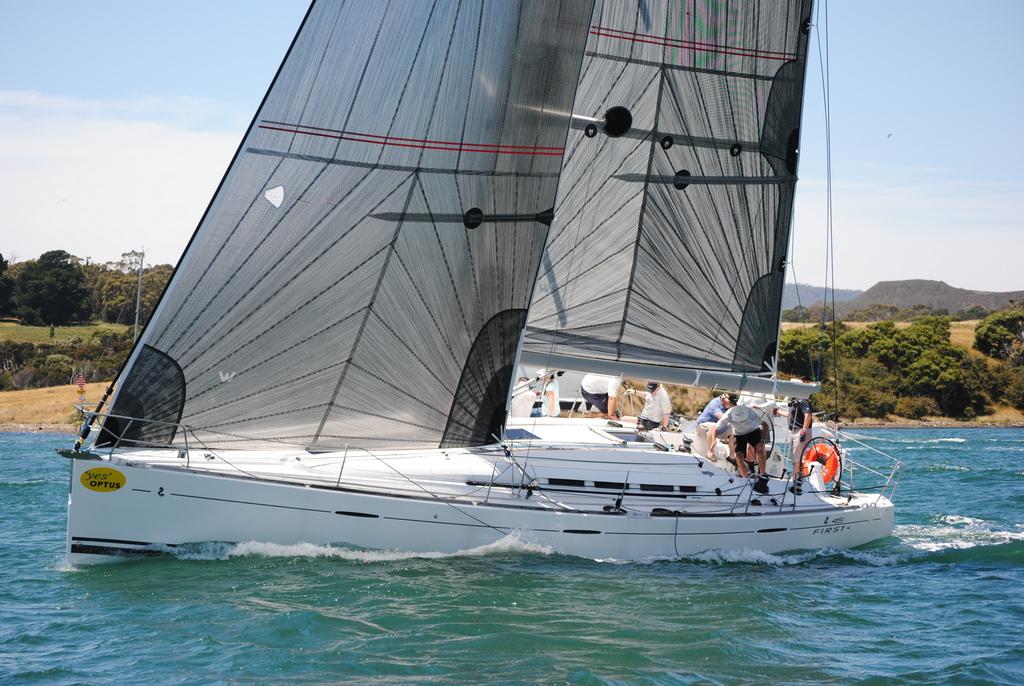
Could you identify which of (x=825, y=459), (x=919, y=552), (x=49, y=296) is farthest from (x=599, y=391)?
(x=49, y=296)

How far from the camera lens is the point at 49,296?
5297 cm

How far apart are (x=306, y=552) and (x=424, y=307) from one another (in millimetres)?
3044

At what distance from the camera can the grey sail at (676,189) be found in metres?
13.4

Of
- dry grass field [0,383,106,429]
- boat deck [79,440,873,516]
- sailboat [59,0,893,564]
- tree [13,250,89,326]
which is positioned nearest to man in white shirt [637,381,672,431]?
sailboat [59,0,893,564]

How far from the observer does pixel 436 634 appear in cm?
853

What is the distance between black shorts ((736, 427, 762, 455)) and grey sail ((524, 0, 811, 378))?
4.47 ft

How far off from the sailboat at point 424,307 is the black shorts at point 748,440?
57cm

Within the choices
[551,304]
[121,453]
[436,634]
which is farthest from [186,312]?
[551,304]

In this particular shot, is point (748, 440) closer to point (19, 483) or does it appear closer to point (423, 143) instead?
point (423, 143)

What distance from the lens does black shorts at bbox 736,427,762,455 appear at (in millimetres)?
13062

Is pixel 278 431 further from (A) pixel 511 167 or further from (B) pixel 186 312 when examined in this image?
(A) pixel 511 167

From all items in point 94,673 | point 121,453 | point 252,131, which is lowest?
point 94,673

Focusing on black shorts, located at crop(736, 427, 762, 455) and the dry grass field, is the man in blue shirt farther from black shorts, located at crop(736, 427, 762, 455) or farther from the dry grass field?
the dry grass field

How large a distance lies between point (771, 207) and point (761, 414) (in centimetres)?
307
